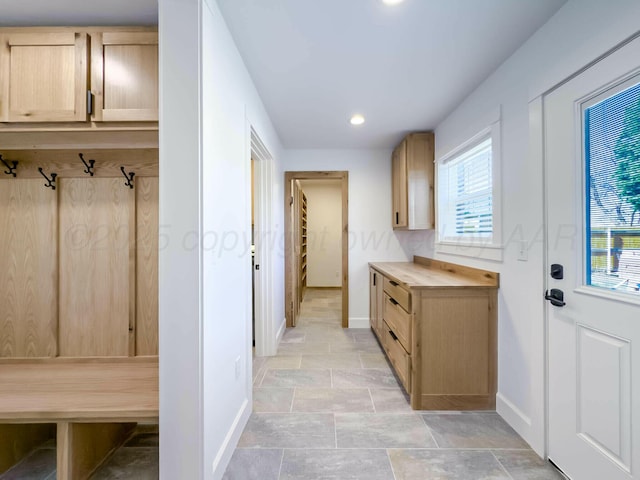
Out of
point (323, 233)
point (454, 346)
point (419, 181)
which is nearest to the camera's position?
point (454, 346)

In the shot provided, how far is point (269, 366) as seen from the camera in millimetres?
2746

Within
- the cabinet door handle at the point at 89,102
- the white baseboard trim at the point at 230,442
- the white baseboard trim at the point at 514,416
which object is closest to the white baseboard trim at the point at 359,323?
the white baseboard trim at the point at 514,416

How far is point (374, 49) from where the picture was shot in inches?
71.0

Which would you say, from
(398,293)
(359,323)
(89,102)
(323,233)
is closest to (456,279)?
(398,293)

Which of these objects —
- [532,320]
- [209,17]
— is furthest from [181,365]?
[532,320]

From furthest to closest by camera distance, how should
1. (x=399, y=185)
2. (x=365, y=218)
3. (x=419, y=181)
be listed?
(x=365, y=218) < (x=399, y=185) < (x=419, y=181)

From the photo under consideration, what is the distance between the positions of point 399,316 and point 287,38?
213cm

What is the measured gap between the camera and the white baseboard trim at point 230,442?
1.42 m

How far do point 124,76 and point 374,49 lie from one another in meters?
1.39

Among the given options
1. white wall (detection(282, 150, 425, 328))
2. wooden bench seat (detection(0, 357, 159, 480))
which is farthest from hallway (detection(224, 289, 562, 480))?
white wall (detection(282, 150, 425, 328))

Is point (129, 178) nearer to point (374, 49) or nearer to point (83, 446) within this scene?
point (83, 446)

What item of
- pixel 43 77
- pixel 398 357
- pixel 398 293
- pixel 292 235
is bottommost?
pixel 398 357

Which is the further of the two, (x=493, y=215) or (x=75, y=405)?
(x=493, y=215)

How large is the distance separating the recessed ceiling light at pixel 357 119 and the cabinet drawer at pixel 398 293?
1.60m
